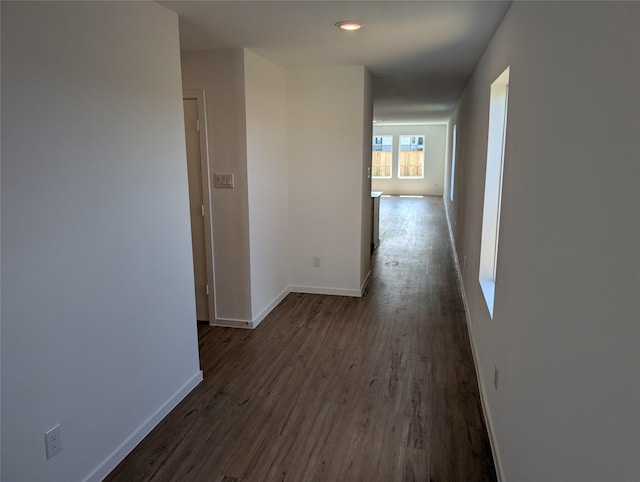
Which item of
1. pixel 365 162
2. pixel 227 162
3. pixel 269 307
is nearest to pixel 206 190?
pixel 227 162

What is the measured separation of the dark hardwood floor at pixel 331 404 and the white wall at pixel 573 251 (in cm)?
51

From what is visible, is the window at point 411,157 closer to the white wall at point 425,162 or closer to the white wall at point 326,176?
the white wall at point 425,162

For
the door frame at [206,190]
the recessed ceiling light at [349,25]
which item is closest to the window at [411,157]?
the door frame at [206,190]

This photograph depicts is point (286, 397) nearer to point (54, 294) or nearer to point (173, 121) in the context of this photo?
point (54, 294)

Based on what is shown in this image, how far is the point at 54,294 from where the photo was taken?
1810 mm

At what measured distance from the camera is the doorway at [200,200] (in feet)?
12.4

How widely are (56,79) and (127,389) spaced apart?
1.52m

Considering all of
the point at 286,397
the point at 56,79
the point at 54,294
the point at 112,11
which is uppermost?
the point at 112,11

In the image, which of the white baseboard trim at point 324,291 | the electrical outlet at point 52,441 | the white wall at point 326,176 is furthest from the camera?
the white baseboard trim at point 324,291

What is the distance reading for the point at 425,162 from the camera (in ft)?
49.9

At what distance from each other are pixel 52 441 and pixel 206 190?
2.41 meters

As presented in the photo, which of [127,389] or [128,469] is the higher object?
[127,389]

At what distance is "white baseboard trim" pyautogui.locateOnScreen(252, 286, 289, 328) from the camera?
411 centimetres

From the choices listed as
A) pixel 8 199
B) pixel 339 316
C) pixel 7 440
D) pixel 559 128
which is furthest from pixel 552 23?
pixel 339 316
